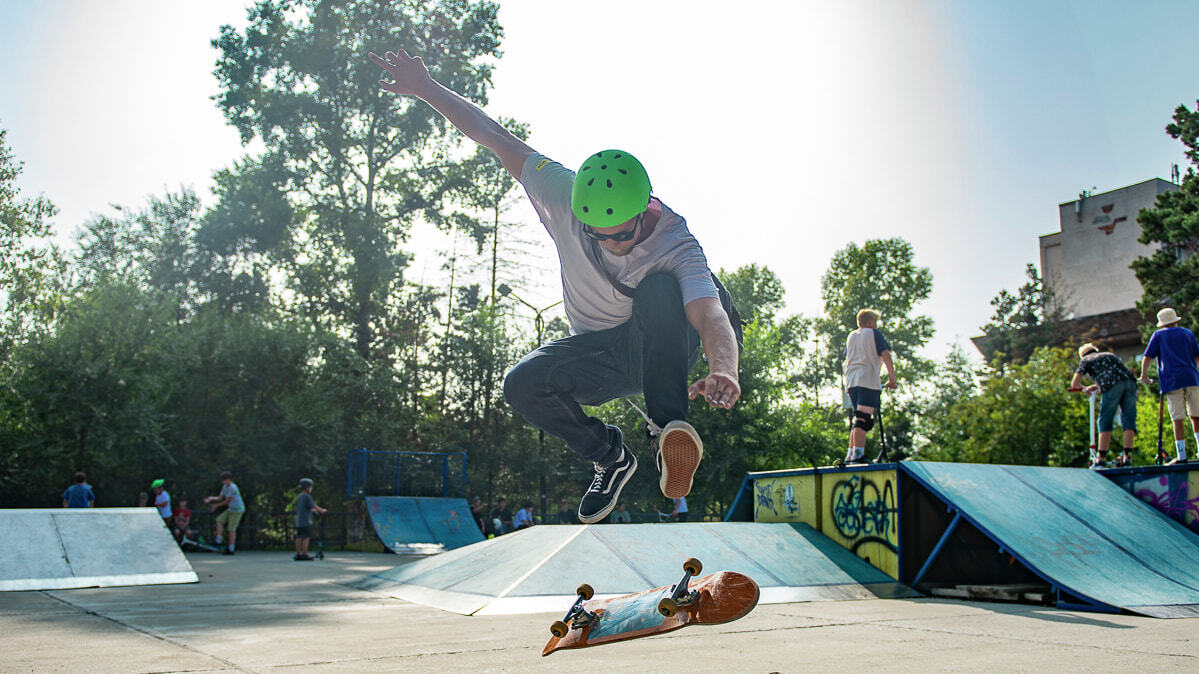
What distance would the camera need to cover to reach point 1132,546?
29.9 ft

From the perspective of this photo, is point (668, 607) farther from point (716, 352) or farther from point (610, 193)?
point (610, 193)

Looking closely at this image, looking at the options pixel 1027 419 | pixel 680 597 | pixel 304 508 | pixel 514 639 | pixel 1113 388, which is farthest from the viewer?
pixel 1027 419

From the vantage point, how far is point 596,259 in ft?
10.7

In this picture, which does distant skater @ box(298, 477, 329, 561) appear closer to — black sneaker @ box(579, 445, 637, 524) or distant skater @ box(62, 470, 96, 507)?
distant skater @ box(62, 470, 96, 507)

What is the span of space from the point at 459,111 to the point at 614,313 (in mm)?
1331

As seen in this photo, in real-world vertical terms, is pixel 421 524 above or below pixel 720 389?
below

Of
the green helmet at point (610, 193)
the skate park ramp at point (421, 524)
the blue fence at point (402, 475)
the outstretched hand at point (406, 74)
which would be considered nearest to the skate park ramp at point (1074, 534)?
the green helmet at point (610, 193)

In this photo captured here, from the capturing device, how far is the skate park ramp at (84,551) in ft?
33.1

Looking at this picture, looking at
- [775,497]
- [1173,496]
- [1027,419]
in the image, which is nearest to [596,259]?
[775,497]

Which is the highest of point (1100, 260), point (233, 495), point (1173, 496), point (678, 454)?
point (1100, 260)

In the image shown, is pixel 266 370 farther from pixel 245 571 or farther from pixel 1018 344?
pixel 1018 344

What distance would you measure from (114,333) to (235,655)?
68.4 ft

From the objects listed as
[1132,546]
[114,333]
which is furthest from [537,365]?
[114,333]

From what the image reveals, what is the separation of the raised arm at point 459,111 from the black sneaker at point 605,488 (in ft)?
4.54
